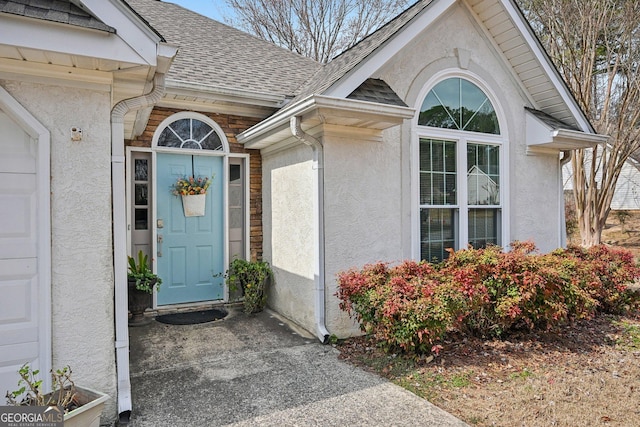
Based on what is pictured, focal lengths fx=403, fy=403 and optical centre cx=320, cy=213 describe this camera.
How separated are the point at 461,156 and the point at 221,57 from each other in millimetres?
5011

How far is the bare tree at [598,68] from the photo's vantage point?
10586mm

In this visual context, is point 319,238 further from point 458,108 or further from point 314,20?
point 314,20

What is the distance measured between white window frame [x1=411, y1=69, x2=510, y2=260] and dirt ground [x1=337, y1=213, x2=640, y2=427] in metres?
1.78

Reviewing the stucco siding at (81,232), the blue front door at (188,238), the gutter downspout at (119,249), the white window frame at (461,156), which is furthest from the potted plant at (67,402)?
the white window frame at (461,156)

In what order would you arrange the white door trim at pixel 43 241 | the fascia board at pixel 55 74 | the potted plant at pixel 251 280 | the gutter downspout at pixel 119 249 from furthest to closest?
the potted plant at pixel 251 280, the gutter downspout at pixel 119 249, the white door trim at pixel 43 241, the fascia board at pixel 55 74

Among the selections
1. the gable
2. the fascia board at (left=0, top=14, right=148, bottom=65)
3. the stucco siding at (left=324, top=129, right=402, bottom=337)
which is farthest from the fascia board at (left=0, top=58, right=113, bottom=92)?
the stucco siding at (left=324, top=129, right=402, bottom=337)

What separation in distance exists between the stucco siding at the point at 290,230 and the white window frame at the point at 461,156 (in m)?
1.63

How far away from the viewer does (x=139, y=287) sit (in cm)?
575

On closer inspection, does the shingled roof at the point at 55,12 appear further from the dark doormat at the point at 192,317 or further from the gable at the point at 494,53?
the dark doormat at the point at 192,317

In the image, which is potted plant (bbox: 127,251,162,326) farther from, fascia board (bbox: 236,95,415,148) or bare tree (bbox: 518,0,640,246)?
bare tree (bbox: 518,0,640,246)

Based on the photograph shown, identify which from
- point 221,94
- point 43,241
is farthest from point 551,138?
point 43,241

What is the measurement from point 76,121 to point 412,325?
375 cm

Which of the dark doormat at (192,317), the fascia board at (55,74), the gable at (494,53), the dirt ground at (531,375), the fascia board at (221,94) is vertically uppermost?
the gable at (494,53)

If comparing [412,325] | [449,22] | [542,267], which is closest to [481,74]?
[449,22]
